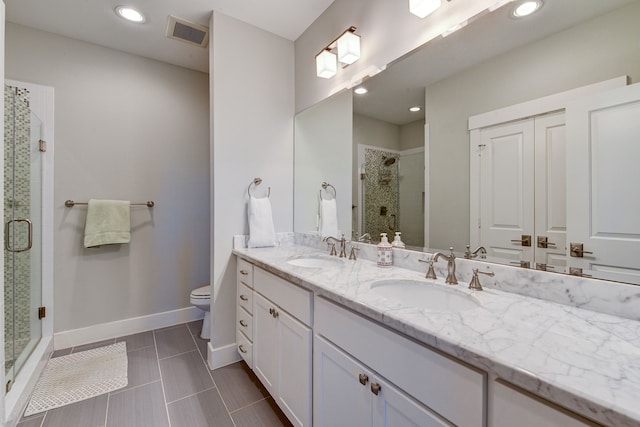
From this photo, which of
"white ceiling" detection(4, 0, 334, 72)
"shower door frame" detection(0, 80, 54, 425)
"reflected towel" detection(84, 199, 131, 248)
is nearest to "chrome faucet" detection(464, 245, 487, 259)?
"white ceiling" detection(4, 0, 334, 72)

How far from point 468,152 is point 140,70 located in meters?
2.84

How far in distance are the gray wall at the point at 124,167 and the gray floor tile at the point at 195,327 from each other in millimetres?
184

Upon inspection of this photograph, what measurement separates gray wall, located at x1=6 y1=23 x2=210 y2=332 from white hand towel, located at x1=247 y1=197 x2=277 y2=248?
102 centimetres

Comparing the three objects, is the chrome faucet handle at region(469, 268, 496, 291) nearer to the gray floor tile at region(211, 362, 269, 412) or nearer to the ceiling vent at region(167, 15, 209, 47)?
the gray floor tile at region(211, 362, 269, 412)

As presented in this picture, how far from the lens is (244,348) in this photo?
1.86 m

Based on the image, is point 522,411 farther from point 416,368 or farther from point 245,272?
point 245,272

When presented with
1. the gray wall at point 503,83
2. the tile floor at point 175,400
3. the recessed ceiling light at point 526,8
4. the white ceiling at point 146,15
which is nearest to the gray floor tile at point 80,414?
the tile floor at point 175,400

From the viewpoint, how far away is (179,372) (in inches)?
74.6

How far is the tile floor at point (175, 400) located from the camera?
146 cm

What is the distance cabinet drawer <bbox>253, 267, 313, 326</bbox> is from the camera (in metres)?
1.19

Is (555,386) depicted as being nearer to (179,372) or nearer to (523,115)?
(523,115)

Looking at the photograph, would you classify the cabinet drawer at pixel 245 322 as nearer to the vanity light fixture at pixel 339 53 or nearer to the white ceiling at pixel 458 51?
the white ceiling at pixel 458 51

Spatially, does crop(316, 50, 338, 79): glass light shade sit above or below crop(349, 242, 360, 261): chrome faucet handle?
above

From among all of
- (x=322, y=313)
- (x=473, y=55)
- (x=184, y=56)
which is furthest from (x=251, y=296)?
(x=184, y=56)
